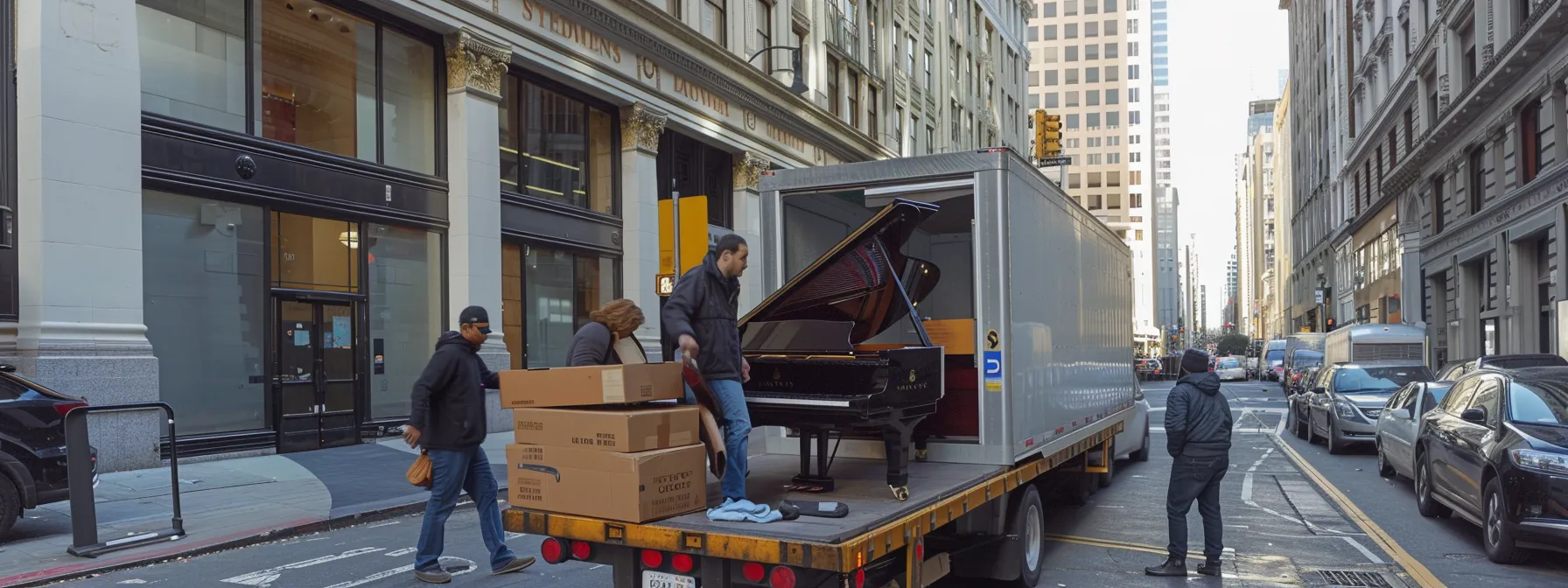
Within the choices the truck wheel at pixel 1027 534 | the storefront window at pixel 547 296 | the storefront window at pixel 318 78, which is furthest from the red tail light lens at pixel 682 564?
the storefront window at pixel 547 296

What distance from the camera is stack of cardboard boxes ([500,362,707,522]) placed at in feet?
16.6

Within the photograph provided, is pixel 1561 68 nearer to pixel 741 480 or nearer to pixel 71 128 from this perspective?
pixel 741 480

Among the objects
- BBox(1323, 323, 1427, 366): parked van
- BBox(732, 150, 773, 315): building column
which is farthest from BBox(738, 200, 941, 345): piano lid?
BBox(1323, 323, 1427, 366): parked van

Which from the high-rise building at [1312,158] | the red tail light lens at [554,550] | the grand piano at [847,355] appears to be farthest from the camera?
the high-rise building at [1312,158]

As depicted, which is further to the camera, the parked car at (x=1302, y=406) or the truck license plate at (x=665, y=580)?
the parked car at (x=1302, y=406)

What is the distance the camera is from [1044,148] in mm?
18641

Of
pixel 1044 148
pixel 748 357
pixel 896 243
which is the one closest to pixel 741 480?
pixel 748 357

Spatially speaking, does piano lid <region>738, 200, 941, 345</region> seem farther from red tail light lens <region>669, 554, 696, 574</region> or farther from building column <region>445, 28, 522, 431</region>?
building column <region>445, 28, 522, 431</region>

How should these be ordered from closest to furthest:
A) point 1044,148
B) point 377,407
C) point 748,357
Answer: point 748,357 → point 377,407 → point 1044,148

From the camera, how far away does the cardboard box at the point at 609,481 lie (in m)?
5.03

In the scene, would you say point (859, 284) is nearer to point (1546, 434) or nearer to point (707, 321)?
point (707, 321)

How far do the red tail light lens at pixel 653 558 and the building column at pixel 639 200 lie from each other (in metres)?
16.2

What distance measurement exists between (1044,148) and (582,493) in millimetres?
14997

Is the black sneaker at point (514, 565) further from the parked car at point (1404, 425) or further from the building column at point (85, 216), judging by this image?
the parked car at point (1404, 425)
